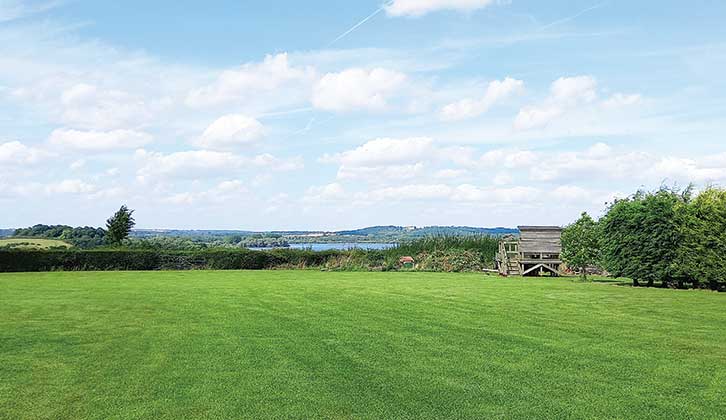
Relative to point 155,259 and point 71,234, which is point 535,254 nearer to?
point 155,259

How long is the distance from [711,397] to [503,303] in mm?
7430

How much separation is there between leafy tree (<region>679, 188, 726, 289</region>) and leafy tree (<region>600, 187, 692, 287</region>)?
0.27 metres

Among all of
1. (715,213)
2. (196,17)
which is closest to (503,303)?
(715,213)

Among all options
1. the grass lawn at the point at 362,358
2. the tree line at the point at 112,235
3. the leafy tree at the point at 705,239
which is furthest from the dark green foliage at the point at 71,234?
the leafy tree at the point at 705,239

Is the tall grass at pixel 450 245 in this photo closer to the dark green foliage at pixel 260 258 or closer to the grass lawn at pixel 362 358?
the dark green foliage at pixel 260 258

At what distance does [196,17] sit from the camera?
18.1 m

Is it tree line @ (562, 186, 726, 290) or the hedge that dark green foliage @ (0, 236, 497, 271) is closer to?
the hedge

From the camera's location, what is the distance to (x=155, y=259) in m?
28.0

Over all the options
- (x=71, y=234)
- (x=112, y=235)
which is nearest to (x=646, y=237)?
(x=112, y=235)

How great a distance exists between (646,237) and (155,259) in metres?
21.1

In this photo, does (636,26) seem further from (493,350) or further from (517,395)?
(517,395)

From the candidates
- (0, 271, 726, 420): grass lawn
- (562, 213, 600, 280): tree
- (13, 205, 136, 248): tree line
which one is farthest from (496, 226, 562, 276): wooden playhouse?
(13, 205, 136, 248): tree line

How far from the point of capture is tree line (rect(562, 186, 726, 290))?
51.9 feet

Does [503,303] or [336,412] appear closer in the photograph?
[336,412]
